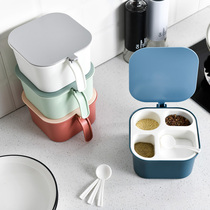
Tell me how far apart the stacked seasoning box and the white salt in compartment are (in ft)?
0.51

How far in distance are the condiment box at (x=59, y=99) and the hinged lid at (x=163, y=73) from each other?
135mm

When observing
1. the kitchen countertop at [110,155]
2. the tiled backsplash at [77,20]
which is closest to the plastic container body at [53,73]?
the tiled backsplash at [77,20]

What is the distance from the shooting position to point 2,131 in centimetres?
120

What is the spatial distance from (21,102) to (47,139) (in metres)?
0.17

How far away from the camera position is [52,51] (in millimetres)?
981

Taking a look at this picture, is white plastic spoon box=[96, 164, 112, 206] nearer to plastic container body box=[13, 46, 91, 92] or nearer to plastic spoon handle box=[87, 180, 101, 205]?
plastic spoon handle box=[87, 180, 101, 205]

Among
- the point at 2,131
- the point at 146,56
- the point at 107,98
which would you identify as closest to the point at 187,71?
the point at 146,56

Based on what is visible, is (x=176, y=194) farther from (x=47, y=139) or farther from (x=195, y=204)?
(x=47, y=139)

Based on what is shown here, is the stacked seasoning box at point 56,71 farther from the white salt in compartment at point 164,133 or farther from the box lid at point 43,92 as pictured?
the white salt in compartment at point 164,133

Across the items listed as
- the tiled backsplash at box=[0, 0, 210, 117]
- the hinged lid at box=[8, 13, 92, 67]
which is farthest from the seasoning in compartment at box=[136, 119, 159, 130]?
the tiled backsplash at box=[0, 0, 210, 117]

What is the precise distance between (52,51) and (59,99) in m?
0.13

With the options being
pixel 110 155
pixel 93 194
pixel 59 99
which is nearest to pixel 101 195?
pixel 93 194

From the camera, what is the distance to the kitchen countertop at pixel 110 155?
1022 millimetres

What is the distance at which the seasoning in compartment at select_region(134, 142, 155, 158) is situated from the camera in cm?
101
